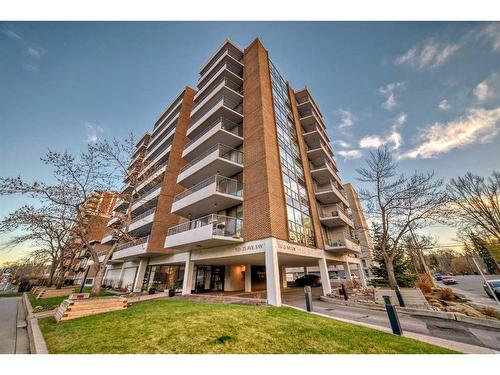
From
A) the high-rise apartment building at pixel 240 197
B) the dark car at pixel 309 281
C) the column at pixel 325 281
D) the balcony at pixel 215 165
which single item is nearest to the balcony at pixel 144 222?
the high-rise apartment building at pixel 240 197

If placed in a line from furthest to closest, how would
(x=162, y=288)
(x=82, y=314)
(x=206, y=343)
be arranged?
(x=162, y=288) < (x=82, y=314) < (x=206, y=343)

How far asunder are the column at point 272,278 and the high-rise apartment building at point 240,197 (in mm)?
53

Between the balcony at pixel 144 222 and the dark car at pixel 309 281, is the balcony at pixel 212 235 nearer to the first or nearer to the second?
the balcony at pixel 144 222

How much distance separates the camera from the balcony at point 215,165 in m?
16.0

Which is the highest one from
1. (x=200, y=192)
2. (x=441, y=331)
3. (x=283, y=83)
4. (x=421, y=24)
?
(x=283, y=83)

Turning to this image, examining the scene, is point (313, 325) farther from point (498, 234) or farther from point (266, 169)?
point (498, 234)

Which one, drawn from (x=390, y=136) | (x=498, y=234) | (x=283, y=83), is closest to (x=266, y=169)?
(x=390, y=136)

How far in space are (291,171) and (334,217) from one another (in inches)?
274

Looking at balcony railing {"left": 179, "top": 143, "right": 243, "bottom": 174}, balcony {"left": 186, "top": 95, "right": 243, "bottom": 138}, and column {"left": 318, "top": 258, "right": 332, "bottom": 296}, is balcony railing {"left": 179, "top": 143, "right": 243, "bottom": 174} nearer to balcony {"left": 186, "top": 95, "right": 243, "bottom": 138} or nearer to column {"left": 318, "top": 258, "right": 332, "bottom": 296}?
balcony {"left": 186, "top": 95, "right": 243, "bottom": 138}

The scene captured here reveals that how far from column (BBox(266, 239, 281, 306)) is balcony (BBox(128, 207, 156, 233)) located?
15.3m

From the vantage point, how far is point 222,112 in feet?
62.7

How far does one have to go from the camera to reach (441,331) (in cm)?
735

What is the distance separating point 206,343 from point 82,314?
7.68 metres

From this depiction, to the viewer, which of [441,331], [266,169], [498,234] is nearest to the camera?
[441,331]
